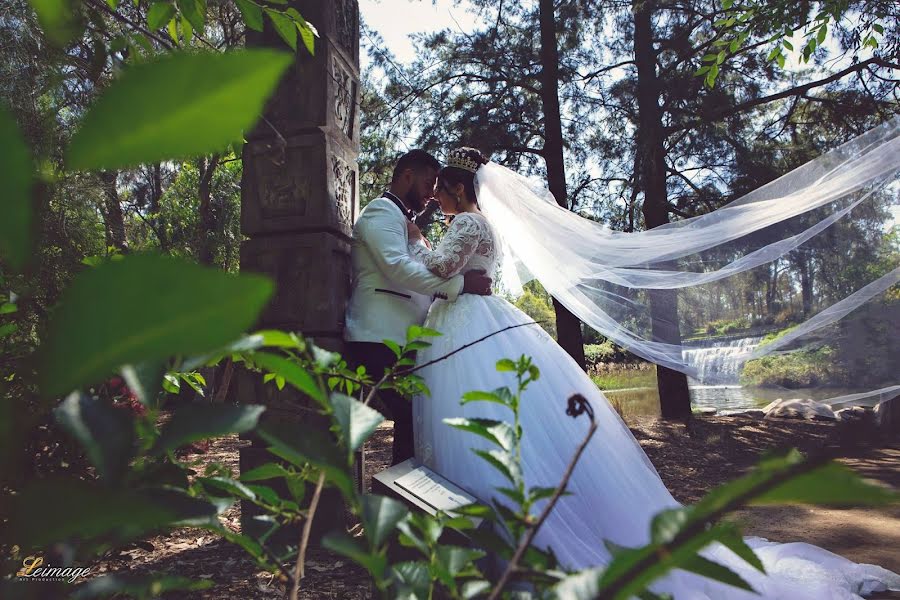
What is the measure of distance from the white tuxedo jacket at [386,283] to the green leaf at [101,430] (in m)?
2.62

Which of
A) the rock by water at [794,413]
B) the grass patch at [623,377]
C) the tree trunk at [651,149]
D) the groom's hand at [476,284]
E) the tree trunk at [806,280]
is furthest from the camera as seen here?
the grass patch at [623,377]

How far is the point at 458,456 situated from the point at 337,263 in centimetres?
121

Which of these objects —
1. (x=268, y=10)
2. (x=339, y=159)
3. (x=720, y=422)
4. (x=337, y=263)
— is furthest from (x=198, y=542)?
(x=720, y=422)

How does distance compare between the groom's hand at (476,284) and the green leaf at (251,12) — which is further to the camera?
the groom's hand at (476,284)

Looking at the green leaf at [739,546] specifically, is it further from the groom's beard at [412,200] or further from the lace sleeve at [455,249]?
the groom's beard at [412,200]

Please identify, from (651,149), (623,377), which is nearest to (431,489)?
(651,149)

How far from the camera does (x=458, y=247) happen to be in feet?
9.78

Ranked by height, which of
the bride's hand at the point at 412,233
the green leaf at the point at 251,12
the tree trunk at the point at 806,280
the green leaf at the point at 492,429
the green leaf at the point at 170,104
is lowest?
the green leaf at the point at 492,429

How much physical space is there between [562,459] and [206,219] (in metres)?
11.4

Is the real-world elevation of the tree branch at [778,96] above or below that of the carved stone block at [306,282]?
above

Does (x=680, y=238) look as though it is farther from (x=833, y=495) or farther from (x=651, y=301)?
(x=833, y=495)

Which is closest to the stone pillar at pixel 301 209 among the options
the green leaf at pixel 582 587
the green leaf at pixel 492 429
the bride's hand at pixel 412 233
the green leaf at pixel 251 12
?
the bride's hand at pixel 412 233

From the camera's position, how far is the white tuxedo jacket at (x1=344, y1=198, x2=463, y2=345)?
2.98 meters

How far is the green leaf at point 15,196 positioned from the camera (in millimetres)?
190
